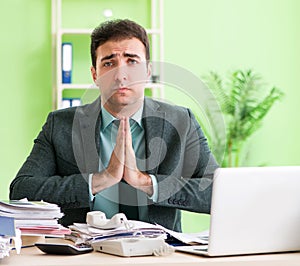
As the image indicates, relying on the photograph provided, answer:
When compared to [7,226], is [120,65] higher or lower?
higher

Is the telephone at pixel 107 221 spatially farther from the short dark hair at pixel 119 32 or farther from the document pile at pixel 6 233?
the short dark hair at pixel 119 32

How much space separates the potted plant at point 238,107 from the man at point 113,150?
6.91 ft

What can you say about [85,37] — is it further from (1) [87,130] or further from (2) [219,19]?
(1) [87,130]

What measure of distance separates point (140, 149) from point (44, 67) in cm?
233

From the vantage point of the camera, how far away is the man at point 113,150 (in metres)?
2.42

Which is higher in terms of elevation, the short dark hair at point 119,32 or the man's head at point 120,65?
the short dark hair at point 119,32

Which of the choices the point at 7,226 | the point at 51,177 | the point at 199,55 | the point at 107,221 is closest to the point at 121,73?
the point at 51,177

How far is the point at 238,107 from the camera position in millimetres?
4773

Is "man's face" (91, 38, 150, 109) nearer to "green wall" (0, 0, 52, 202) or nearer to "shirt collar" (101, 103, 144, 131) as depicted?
"shirt collar" (101, 103, 144, 131)

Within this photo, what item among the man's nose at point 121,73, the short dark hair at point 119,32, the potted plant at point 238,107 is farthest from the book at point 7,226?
the potted plant at point 238,107

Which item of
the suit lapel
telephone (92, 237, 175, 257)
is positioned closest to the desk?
telephone (92, 237, 175, 257)

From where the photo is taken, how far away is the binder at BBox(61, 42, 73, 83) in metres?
4.55

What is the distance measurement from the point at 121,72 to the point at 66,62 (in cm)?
215

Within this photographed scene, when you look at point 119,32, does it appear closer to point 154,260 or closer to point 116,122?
point 116,122
